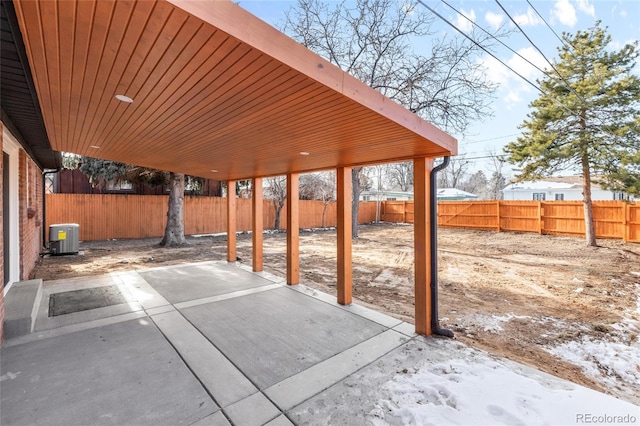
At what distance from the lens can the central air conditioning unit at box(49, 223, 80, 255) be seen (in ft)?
26.6

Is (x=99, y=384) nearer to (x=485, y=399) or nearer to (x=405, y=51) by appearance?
(x=485, y=399)

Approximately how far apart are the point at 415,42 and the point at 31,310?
11993 mm

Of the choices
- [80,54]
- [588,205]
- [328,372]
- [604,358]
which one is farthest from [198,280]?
[588,205]

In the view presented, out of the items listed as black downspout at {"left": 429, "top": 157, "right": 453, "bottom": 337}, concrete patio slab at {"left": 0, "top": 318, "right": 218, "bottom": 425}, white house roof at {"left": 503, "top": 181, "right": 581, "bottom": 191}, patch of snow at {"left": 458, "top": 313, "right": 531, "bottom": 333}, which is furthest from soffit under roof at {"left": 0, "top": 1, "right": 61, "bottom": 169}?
white house roof at {"left": 503, "top": 181, "right": 581, "bottom": 191}

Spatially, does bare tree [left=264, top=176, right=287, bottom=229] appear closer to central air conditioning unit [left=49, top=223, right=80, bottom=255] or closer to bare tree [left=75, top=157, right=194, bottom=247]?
bare tree [left=75, top=157, right=194, bottom=247]

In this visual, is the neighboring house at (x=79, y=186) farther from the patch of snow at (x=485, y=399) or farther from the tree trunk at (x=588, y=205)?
the tree trunk at (x=588, y=205)

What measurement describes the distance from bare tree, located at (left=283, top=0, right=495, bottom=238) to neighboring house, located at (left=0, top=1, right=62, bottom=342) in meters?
8.47

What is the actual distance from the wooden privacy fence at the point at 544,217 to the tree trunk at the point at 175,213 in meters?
14.1

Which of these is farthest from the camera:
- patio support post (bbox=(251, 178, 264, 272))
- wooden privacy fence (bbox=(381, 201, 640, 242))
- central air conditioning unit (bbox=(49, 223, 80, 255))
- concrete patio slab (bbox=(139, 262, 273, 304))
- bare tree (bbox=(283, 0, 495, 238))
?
wooden privacy fence (bbox=(381, 201, 640, 242))

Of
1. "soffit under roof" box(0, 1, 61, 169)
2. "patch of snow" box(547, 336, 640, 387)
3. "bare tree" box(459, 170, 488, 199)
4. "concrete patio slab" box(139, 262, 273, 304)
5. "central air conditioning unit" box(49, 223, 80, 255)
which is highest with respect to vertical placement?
"bare tree" box(459, 170, 488, 199)

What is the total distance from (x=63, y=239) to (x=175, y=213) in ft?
10.0

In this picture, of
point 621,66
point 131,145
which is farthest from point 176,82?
point 621,66

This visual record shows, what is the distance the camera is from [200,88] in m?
2.07

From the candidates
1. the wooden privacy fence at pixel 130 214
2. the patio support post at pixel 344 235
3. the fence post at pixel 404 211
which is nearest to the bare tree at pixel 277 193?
the wooden privacy fence at pixel 130 214
